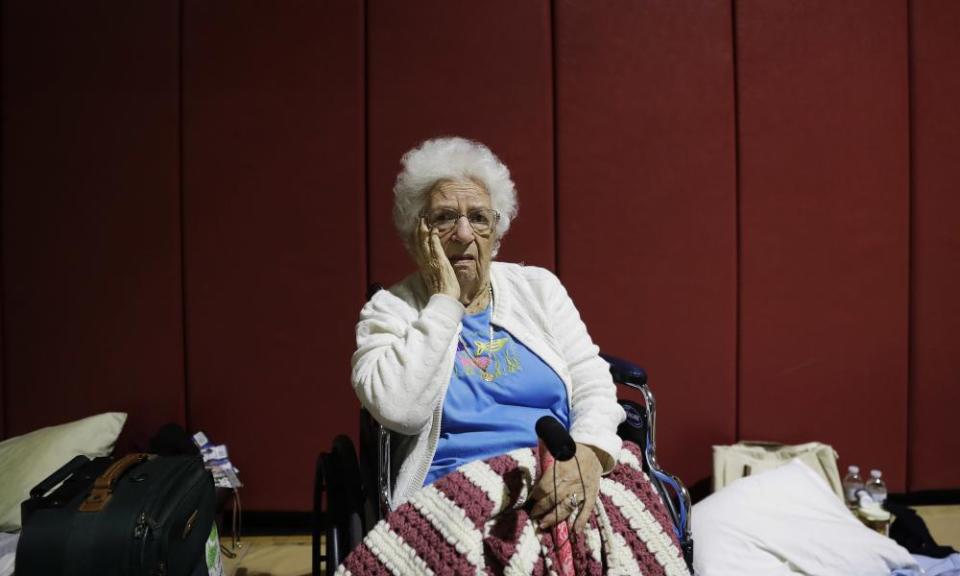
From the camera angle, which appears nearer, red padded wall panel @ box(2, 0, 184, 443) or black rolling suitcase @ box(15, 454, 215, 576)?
black rolling suitcase @ box(15, 454, 215, 576)

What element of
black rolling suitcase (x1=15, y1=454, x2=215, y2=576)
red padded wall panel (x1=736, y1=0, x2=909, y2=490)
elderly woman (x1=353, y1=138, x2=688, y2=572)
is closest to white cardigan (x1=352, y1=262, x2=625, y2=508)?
elderly woman (x1=353, y1=138, x2=688, y2=572)

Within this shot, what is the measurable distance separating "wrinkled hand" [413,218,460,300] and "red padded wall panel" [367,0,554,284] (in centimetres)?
71

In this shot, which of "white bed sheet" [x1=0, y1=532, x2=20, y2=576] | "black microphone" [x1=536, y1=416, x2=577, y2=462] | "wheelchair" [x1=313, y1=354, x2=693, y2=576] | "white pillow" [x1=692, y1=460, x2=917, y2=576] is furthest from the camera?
"white pillow" [x1=692, y1=460, x2=917, y2=576]

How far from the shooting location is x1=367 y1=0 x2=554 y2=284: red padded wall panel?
6.65 ft

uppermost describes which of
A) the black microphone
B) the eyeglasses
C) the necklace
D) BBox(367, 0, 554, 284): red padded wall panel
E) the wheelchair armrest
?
BBox(367, 0, 554, 284): red padded wall panel

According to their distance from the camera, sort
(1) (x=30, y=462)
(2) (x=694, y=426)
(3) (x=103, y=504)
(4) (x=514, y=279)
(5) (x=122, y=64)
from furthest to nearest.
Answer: (2) (x=694, y=426)
(5) (x=122, y=64)
(1) (x=30, y=462)
(4) (x=514, y=279)
(3) (x=103, y=504)

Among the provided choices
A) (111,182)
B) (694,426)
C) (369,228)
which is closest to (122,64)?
(111,182)

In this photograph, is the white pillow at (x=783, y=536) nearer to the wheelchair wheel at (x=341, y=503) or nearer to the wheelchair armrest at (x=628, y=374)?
the wheelchair armrest at (x=628, y=374)

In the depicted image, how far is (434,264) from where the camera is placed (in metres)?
1.31

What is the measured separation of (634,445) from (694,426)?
38.6 inches

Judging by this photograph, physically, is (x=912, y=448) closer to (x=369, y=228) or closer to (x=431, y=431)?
(x=431, y=431)

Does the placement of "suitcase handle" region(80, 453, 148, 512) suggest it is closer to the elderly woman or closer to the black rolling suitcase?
the black rolling suitcase

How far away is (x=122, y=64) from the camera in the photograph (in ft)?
6.66

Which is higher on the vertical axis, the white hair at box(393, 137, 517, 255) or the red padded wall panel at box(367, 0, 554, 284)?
the red padded wall panel at box(367, 0, 554, 284)
